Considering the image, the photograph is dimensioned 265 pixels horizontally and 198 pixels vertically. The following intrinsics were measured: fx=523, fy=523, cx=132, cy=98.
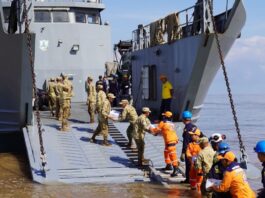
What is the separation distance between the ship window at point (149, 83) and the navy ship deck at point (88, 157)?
3.17 m

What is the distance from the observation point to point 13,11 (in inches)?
469

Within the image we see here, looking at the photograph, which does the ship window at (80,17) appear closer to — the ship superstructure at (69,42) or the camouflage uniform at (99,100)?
the ship superstructure at (69,42)

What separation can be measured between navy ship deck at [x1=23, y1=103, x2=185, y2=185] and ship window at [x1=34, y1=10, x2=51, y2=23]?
21.5 ft

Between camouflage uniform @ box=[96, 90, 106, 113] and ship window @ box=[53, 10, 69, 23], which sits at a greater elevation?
ship window @ box=[53, 10, 69, 23]

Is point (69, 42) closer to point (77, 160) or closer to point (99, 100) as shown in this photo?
point (99, 100)

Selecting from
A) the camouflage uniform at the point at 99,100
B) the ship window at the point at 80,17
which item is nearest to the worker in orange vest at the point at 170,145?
the camouflage uniform at the point at 99,100

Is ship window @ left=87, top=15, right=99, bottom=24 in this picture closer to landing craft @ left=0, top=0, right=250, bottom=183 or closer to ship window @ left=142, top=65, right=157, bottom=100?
landing craft @ left=0, top=0, right=250, bottom=183

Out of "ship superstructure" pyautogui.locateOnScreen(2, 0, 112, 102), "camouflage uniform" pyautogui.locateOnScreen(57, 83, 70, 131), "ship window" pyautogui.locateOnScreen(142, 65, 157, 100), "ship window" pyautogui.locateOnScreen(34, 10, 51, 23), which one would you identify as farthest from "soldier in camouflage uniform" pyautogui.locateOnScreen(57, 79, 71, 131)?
"ship window" pyautogui.locateOnScreen(34, 10, 51, 23)

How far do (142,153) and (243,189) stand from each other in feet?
15.2

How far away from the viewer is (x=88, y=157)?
1070 cm

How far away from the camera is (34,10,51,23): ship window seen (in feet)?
60.2

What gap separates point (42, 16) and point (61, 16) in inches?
26.8

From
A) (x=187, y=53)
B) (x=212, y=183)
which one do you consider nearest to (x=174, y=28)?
(x=187, y=53)

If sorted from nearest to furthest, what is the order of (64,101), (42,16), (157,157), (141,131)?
(141,131) < (157,157) < (64,101) < (42,16)
